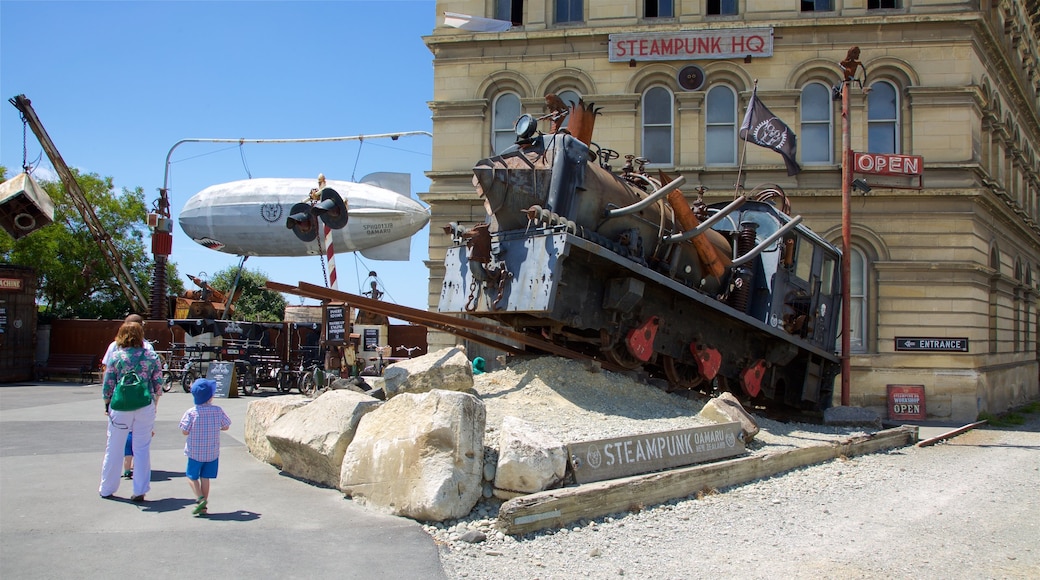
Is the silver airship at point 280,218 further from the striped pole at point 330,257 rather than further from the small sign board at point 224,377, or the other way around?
the striped pole at point 330,257

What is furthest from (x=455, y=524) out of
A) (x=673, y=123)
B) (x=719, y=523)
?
(x=673, y=123)

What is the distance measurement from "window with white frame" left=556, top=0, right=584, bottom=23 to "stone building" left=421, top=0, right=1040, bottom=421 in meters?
0.05

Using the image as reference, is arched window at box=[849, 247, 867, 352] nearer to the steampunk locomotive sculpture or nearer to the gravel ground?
the steampunk locomotive sculpture

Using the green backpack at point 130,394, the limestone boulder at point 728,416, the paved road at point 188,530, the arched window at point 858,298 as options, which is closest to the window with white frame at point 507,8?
the arched window at point 858,298

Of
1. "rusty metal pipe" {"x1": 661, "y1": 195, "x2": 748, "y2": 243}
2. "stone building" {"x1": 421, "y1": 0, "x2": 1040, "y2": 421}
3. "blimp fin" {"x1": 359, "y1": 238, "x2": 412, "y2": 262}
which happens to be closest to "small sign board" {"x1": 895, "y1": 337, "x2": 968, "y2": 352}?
"stone building" {"x1": 421, "y1": 0, "x2": 1040, "y2": 421}

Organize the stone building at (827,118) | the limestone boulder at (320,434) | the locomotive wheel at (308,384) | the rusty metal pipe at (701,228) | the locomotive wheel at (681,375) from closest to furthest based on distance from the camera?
1. the limestone boulder at (320,434)
2. the rusty metal pipe at (701,228)
3. the locomotive wheel at (681,375)
4. the stone building at (827,118)
5. the locomotive wheel at (308,384)

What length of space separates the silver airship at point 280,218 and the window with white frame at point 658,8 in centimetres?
1515

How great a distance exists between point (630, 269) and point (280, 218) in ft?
78.9

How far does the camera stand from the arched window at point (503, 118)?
1994cm

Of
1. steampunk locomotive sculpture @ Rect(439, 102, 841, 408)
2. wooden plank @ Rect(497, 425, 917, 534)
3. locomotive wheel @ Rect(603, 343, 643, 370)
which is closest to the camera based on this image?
wooden plank @ Rect(497, 425, 917, 534)

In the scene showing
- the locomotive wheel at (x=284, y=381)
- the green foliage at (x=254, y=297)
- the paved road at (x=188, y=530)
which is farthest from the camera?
the green foliage at (x=254, y=297)

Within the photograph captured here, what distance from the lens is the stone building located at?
1786cm

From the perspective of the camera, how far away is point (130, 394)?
675 centimetres

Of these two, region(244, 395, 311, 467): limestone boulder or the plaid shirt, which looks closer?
the plaid shirt
